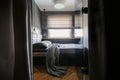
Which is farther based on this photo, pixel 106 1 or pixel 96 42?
pixel 96 42

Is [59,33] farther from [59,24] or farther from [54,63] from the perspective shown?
[54,63]

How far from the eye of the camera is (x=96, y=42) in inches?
47.5

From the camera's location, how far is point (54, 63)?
321cm

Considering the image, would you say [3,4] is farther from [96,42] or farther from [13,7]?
[96,42]

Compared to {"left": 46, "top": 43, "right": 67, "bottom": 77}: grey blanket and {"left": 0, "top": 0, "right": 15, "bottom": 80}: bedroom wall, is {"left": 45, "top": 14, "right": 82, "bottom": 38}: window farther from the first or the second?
{"left": 0, "top": 0, "right": 15, "bottom": 80}: bedroom wall

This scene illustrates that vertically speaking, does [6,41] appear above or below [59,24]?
below

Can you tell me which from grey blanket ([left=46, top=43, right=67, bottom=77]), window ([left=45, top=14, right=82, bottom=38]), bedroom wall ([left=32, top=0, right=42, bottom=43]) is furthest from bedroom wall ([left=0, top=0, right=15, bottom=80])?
window ([left=45, top=14, right=82, bottom=38])

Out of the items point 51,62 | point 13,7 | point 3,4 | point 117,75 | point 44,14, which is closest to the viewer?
point 117,75

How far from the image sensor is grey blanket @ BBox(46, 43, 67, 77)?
286 cm

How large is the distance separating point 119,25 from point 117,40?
4.7 inches

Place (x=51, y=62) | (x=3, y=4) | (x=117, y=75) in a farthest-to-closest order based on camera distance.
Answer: (x=51, y=62), (x=3, y=4), (x=117, y=75)

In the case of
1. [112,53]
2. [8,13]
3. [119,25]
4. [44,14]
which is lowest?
[112,53]

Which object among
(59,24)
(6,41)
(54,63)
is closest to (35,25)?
(59,24)

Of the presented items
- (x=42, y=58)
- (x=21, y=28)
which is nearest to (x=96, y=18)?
(x=21, y=28)
